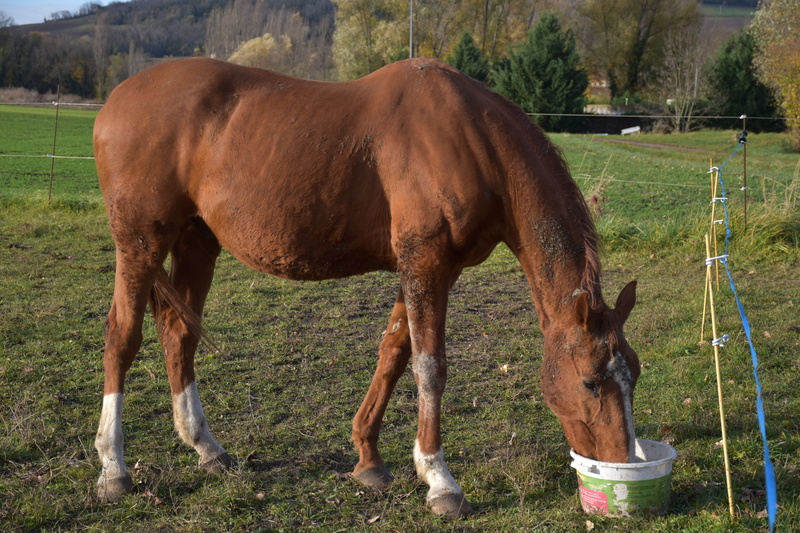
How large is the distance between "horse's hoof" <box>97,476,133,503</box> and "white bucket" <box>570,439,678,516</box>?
239 centimetres

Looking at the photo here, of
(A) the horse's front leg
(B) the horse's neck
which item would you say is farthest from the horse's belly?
(B) the horse's neck

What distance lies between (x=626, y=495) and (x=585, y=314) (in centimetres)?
92

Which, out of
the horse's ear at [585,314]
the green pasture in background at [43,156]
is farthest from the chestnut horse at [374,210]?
the green pasture in background at [43,156]

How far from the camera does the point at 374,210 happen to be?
140 inches

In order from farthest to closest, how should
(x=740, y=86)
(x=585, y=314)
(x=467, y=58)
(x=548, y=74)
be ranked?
(x=467, y=58) → (x=740, y=86) → (x=548, y=74) → (x=585, y=314)

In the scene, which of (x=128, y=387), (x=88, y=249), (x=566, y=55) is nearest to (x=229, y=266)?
(x=88, y=249)

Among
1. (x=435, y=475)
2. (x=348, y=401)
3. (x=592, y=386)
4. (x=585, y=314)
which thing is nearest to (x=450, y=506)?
(x=435, y=475)

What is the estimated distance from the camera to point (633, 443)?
324 cm

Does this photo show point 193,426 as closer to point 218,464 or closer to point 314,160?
point 218,464

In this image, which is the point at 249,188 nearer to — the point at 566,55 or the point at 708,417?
the point at 708,417

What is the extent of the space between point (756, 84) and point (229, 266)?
37081mm

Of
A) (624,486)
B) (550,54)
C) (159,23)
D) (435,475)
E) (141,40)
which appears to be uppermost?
(159,23)

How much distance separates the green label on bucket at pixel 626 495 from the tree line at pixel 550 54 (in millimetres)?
28867

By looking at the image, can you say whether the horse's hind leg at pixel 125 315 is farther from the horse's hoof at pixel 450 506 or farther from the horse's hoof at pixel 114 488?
the horse's hoof at pixel 450 506
